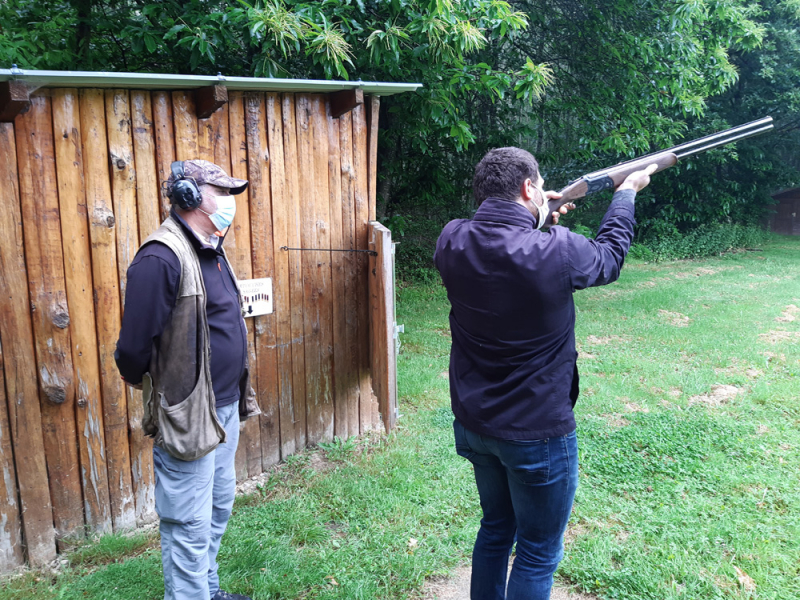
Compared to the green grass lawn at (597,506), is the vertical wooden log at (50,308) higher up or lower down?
higher up

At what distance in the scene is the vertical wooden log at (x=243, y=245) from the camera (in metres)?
4.30

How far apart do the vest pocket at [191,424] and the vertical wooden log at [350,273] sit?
2.36 meters

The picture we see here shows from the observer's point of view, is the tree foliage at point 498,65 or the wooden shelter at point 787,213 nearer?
the tree foliage at point 498,65

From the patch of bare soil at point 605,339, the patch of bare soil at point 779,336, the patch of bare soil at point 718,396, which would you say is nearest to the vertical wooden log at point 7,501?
the patch of bare soil at point 718,396

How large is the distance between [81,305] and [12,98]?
3.96 ft

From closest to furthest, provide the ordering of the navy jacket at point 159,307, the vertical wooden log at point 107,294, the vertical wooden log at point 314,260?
the navy jacket at point 159,307, the vertical wooden log at point 107,294, the vertical wooden log at point 314,260

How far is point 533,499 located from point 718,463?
3029 mm

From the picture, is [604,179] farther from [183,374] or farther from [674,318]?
[674,318]

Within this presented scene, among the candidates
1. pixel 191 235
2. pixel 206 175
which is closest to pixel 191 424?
pixel 191 235

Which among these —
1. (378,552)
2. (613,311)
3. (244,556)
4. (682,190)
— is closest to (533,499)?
(378,552)

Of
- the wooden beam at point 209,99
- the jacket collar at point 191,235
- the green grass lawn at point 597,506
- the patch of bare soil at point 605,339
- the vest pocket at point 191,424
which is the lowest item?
the green grass lawn at point 597,506

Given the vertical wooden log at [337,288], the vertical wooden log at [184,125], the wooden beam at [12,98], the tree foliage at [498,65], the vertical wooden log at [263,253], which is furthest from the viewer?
the tree foliage at [498,65]

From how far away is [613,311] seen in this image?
10.3 m

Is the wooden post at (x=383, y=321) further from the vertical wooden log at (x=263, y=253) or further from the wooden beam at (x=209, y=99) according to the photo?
the wooden beam at (x=209, y=99)
